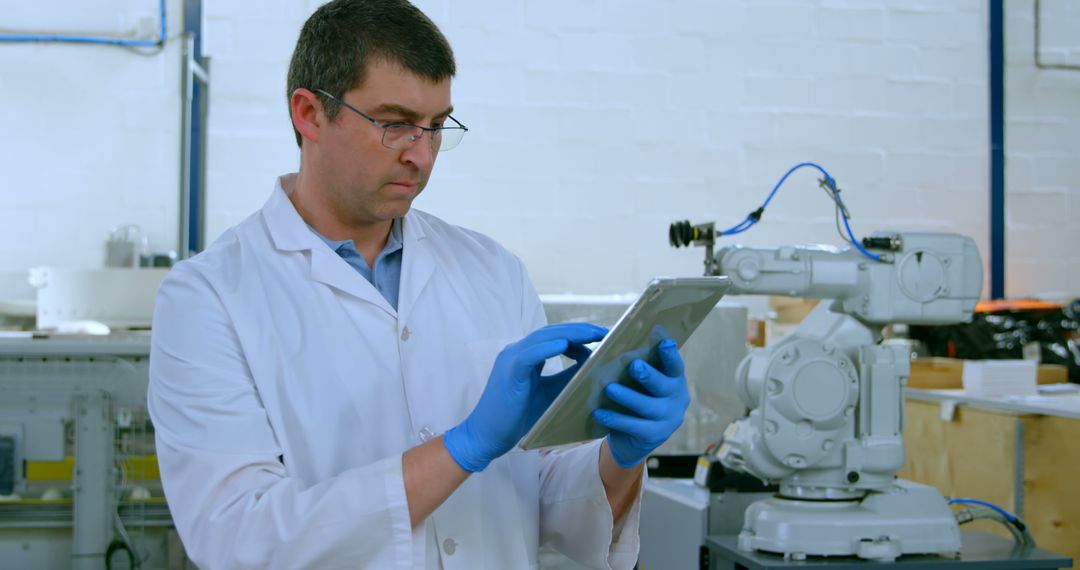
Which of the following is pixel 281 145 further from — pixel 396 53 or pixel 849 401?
pixel 396 53

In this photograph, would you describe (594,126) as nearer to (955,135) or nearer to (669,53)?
(669,53)

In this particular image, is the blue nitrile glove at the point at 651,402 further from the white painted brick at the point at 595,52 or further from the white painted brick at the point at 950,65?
the white painted brick at the point at 950,65

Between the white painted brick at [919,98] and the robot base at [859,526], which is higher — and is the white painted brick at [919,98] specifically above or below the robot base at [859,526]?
above

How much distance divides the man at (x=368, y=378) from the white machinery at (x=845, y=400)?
66cm

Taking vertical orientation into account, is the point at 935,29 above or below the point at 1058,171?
above

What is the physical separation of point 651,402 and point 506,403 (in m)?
0.14

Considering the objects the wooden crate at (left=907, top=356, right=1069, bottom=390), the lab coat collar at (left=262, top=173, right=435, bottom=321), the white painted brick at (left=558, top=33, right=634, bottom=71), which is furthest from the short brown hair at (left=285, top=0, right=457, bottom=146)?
the white painted brick at (left=558, top=33, right=634, bottom=71)

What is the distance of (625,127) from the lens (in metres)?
3.48

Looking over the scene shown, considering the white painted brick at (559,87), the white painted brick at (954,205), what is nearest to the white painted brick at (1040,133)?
the white painted brick at (954,205)

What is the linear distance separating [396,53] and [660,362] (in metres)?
0.43

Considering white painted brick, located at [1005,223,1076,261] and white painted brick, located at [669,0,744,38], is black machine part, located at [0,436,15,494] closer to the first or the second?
white painted brick, located at [669,0,744,38]

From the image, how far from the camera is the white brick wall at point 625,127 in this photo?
Result: 329 centimetres

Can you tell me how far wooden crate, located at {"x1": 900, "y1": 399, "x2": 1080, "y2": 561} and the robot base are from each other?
49 cm

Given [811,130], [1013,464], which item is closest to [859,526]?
[1013,464]
